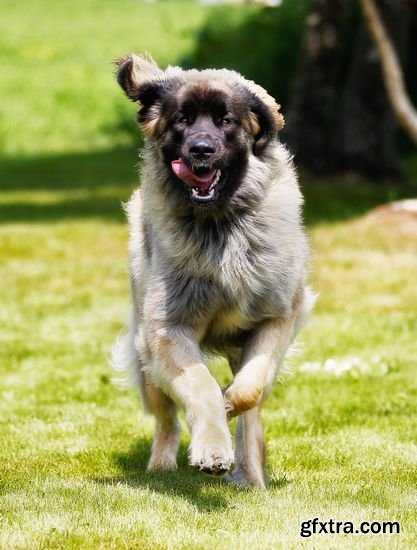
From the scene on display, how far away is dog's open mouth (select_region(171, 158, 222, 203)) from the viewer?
220 inches

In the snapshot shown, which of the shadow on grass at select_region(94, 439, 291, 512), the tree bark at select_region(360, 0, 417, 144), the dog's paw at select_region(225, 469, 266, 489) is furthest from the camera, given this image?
the tree bark at select_region(360, 0, 417, 144)

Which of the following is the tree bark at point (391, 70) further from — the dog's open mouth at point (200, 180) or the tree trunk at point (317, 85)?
the dog's open mouth at point (200, 180)

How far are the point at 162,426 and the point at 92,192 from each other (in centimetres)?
1514

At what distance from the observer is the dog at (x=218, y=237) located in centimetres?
559

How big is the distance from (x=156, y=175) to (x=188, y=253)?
483 mm

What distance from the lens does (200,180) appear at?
561cm

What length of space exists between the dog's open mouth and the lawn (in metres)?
1.46

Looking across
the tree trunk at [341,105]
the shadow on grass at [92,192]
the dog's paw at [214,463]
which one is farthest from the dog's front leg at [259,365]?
the tree trunk at [341,105]

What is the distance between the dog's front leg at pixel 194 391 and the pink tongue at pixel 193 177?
743mm

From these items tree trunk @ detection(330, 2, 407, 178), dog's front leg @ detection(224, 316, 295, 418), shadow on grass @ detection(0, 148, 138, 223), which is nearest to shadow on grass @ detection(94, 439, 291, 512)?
dog's front leg @ detection(224, 316, 295, 418)

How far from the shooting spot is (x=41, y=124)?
111 feet

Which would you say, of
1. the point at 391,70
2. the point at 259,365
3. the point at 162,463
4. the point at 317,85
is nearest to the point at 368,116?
the point at 317,85

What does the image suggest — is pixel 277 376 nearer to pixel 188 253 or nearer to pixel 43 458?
pixel 188 253

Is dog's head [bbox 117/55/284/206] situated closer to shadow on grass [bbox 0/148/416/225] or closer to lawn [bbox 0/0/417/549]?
lawn [bbox 0/0/417/549]
